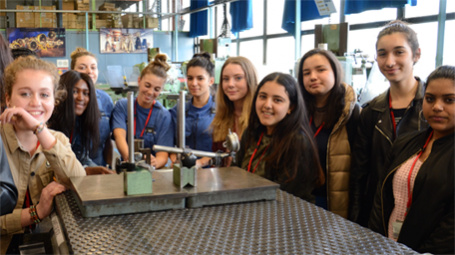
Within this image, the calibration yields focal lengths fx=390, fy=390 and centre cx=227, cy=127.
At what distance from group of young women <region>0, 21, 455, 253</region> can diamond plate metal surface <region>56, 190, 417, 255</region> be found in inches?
15.0

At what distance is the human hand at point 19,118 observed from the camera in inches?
50.6

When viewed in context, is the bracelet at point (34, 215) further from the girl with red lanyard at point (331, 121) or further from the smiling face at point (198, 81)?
the smiling face at point (198, 81)

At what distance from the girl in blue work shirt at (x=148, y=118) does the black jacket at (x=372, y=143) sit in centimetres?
122

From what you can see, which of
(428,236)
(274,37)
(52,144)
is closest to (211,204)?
(52,144)

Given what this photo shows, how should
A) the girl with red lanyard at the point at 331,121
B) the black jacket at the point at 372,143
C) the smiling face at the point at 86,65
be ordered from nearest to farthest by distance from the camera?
1. the black jacket at the point at 372,143
2. the girl with red lanyard at the point at 331,121
3. the smiling face at the point at 86,65

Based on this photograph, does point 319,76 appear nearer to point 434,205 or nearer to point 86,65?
point 434,205

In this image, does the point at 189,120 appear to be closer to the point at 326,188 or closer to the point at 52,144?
the point at 326,188

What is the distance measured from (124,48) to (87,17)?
981 millimetres

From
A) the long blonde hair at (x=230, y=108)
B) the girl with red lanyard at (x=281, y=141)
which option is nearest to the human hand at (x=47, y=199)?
the girl with red lanyard at (x=281, y=141)

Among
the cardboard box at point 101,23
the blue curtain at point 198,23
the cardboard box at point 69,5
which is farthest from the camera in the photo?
the blue curtain at point 198,23

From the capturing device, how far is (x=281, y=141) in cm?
160

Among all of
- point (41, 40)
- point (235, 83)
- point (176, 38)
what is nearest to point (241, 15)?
point (176, 38)

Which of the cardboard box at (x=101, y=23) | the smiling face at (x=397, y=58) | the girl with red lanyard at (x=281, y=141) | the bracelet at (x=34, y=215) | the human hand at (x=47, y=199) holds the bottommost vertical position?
the bracelet at (x=34, y=215)

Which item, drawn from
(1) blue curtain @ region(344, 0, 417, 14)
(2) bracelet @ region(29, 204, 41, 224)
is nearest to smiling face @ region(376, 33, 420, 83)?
(2) bracelet @ region(29, 204, 41, 224)
